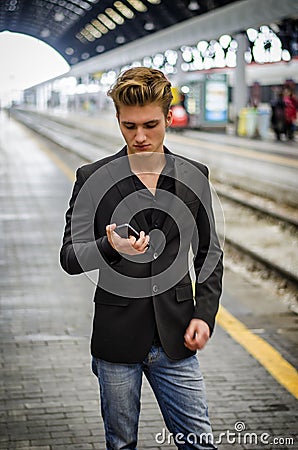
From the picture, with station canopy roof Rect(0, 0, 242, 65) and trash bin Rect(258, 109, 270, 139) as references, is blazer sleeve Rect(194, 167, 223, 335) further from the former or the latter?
trash bin Rect(258, 109, 270, 139)

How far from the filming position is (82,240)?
295 cm

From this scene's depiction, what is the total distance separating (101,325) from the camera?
119 inches

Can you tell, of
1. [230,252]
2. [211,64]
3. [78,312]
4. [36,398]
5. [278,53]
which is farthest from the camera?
[211,64]

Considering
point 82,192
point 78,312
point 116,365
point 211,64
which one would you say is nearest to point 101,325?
point 116,365

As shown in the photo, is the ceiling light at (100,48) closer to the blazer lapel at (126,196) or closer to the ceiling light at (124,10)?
the ceiling light at (124,10)

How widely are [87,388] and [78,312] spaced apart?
1.97 metres

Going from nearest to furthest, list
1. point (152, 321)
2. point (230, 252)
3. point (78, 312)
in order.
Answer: point (152, 321)
point (78, 312)
point (230, 252)

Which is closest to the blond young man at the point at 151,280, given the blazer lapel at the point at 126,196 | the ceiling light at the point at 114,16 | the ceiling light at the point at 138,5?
the blazer lapel at the point at 126,196

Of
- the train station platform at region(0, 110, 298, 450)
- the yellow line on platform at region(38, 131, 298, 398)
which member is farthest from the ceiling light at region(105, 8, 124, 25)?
the yellow line on platform at region(38, 131, 298, 398)

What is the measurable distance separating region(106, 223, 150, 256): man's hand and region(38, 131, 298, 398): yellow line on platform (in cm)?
281

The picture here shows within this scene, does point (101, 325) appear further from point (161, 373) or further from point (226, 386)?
point (226, 386)

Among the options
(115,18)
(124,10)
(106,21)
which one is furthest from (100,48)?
(124,10)

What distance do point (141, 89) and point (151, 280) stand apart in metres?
0.62

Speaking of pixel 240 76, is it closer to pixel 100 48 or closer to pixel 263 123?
pixel 263 123
